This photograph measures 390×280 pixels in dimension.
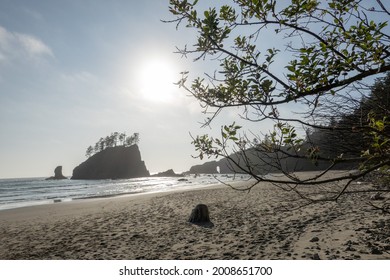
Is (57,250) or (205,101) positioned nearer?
(205,101)

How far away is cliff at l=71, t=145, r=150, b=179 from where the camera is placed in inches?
4437

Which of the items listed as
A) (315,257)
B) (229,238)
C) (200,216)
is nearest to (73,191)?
(200,216)

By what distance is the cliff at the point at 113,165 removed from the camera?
113 meters

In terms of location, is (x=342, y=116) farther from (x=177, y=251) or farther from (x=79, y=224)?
(x=79, y=224)

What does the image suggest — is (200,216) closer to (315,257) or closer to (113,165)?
(315,257)

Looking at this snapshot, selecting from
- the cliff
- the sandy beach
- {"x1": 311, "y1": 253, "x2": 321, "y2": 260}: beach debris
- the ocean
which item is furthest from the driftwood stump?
the cliff

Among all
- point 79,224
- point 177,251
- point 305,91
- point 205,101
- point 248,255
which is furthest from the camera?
point 79,224

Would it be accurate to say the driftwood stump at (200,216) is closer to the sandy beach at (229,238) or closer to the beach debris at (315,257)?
the sandy beach at (229,238)

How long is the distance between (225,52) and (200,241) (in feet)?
19.6

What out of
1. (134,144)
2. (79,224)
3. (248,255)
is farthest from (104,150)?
(248,255)

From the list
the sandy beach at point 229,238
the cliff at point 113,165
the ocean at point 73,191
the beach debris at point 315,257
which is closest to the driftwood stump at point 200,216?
the sandy beach at point 229,238

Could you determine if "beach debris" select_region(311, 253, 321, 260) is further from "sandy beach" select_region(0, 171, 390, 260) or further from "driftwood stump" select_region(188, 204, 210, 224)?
"driftwood stump" select_region(188, 204, 210, 224)

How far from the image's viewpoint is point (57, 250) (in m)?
7.44
